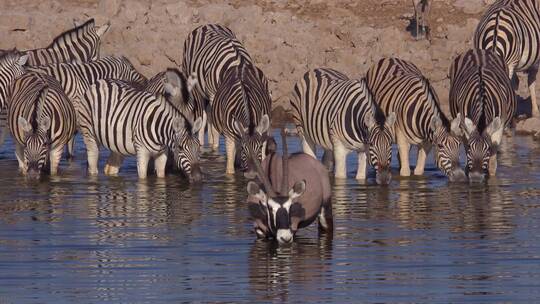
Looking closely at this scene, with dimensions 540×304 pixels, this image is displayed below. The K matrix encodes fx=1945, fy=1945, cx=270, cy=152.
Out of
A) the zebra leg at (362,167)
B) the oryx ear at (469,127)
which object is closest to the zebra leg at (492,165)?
the oryx ear at (469,127)

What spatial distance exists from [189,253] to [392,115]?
5474 mm

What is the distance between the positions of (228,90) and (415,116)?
239 cm

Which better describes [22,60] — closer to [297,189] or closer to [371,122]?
[371,122]

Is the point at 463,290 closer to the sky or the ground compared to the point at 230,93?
closer to the ground

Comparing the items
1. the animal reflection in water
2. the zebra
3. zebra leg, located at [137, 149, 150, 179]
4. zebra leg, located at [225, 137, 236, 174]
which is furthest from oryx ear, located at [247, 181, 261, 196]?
the zebra

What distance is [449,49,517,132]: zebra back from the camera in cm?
2208

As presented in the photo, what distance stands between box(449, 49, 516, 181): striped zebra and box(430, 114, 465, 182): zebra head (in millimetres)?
157

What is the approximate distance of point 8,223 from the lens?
18.3m

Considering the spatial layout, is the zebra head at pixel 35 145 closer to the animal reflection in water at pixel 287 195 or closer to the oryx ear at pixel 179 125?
the oryx ear at pixel 179 125

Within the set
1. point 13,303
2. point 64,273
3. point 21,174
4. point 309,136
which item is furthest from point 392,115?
point 13,303

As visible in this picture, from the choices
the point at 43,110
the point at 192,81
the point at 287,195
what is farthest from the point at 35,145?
the point at 287,195

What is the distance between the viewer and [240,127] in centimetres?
2100

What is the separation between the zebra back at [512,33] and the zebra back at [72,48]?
552cm

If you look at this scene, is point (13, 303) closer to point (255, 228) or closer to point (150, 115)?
point (255, 228)
